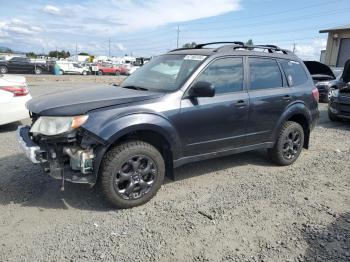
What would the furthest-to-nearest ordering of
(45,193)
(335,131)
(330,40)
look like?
(330,40) < (335,131) < (45,193)

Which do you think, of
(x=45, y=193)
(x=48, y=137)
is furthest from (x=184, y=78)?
(x=45, y=193)

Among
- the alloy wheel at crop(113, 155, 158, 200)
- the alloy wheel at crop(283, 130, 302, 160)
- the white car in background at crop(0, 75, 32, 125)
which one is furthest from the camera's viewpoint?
the white car in background at crop(0, 75, 32, 125)

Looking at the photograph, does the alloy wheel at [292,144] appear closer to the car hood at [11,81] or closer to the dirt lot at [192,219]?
the dirt lot at [192,219]

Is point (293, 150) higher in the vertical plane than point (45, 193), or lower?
higher

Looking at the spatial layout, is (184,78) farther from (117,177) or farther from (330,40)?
(330,40)

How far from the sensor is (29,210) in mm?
3938

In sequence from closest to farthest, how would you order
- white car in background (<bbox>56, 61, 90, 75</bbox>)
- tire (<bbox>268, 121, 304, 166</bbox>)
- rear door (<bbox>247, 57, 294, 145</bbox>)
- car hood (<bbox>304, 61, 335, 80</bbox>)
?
rear door (<bbox>247, 57, 294, 145</bbox>), tire (<bbox>268, 121, 304, 166</bbox>), car hood (<bbox>304, 61, 335, 80</bbox>), white car in background (<bbox>56, 61, 90, 75</bbox>)

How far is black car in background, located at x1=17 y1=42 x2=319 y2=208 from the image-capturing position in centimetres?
372

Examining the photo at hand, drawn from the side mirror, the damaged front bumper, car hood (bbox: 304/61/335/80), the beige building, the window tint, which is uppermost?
the beige building

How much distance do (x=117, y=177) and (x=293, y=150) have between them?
325 centimetres

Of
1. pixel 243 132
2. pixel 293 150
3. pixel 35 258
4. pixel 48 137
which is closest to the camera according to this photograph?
pixel 35 258

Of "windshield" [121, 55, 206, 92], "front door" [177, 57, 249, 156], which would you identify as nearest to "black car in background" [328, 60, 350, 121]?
"front door" [177, 57, 249, 156]

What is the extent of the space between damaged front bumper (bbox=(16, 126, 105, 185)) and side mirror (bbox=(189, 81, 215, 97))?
1348mm

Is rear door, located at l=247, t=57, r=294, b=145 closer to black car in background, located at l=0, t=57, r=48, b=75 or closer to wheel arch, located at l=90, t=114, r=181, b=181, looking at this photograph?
wheel arch, located at l=90, t=114, r=181, b=181
